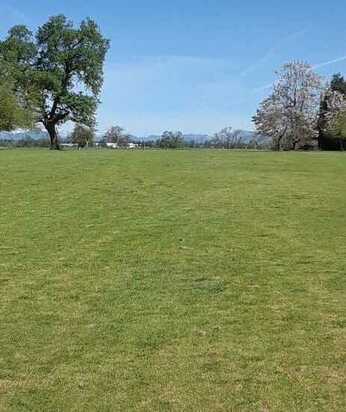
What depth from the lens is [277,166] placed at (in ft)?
88.2

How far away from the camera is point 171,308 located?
6.08m

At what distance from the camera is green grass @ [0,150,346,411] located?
427 cm

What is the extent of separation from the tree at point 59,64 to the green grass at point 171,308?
54390mm

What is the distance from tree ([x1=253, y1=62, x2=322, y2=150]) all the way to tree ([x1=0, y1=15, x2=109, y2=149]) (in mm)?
26828

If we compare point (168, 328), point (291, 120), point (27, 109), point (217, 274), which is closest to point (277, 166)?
point (217, 274)

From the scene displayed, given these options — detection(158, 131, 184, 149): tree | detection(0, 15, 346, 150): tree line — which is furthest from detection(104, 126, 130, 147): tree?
detection(0, 15, 346, 150): tree line

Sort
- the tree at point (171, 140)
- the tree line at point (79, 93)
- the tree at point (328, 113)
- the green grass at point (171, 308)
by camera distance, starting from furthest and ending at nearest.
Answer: the tree at point (171, 140)
the tree at point (328, 113)
the tree line at point (79, 93)
the green grass at point (171, 308)

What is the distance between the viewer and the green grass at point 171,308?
4.27 meters

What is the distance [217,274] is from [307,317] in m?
1.79

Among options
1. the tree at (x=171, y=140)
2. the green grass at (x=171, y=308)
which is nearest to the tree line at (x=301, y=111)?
the tree at (x=171, y=140)

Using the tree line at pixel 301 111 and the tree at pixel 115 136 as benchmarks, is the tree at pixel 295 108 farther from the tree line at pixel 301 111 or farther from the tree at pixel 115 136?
the tree at pixel 115 136

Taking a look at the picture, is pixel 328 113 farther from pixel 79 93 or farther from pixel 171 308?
pixel 171 308

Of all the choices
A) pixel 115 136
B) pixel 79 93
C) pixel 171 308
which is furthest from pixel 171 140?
pixel 171 308

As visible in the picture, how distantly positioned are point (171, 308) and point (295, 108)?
8071 cm
